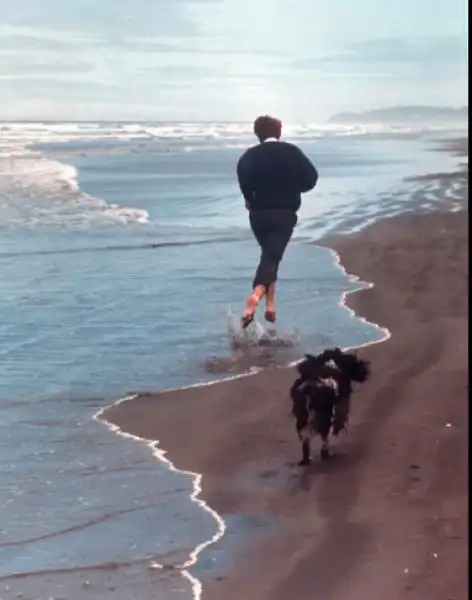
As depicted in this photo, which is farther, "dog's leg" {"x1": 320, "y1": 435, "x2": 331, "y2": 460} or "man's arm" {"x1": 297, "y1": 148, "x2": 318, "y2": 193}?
"man's arm" {"x1": 297, "y1": 148, "x2": 318, "y2": 193}

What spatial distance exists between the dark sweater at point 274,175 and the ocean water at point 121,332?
752 mm

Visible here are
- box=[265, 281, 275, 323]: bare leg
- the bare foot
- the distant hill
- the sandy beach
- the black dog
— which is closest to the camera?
the sandy beach

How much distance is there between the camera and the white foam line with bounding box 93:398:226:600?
3323mm

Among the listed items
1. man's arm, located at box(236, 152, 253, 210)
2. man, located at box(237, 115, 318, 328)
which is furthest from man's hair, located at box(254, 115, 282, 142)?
man's arm, located at box(236, 152, 253, 210)

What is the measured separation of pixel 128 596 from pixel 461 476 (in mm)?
1302

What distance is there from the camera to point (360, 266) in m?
9.48

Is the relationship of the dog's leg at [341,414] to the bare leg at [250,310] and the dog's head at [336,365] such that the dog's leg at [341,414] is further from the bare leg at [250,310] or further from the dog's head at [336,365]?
the bare leg at [250,310]

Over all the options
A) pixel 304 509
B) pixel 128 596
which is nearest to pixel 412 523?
pixel 304 509

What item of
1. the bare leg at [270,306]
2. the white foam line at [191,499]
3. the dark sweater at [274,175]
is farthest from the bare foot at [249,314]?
the white foam line at [191,499]

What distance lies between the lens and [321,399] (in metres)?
4.27

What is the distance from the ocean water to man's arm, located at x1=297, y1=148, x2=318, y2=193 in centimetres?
86

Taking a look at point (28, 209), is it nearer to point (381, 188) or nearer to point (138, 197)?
point (138, 197)

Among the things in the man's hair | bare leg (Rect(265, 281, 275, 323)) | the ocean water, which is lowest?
the ocean water

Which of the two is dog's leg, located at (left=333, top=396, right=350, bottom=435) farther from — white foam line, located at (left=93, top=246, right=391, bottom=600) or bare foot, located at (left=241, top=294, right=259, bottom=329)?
bare foot, located at (left=241, top=294, right=259, bottom=329)
